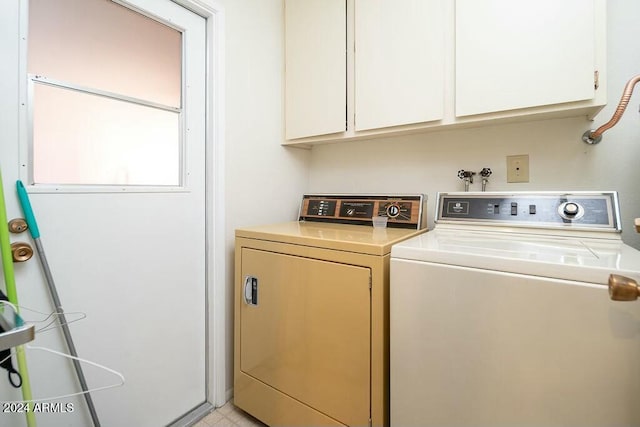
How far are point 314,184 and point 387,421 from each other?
4.83 ft

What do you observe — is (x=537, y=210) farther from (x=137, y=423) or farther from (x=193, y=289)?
(x=137, y=423)

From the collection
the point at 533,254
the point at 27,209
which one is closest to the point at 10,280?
the point at 27,209

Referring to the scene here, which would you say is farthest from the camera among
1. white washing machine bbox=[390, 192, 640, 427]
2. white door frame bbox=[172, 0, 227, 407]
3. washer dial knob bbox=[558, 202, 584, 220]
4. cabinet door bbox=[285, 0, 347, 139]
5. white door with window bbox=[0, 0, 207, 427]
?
cabinet door bbox=[285, 0, 347, 139]

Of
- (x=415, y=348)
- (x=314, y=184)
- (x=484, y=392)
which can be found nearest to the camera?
(x=484, y=392)

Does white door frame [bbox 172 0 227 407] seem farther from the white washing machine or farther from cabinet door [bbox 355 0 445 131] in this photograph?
the white washing machine

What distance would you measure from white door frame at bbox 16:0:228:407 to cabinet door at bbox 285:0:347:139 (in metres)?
0.45

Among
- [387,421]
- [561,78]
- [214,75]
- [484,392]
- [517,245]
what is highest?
[214,75]

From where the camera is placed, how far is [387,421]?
1.09 metres

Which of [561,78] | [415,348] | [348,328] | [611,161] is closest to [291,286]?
[348,328]

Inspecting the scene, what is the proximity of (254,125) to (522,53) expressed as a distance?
4.34 feet

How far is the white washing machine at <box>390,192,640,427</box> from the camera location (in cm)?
72

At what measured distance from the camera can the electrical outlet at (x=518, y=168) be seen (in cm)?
141

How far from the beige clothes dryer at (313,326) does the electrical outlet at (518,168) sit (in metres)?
0.45

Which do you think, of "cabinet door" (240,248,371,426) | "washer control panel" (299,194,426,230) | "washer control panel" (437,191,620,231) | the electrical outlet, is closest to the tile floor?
"cabinet door" (240,248,371,426)
